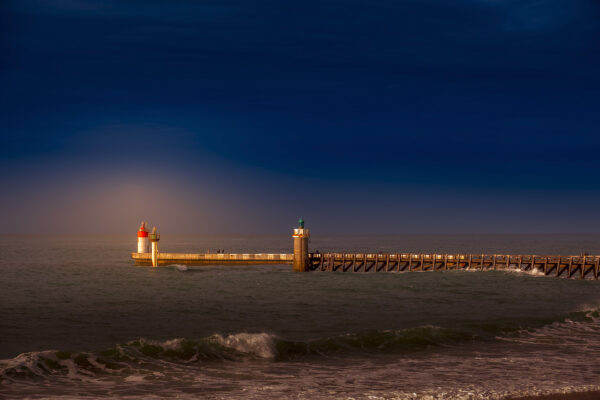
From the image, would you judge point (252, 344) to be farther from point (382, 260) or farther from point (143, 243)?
point (143, 243)

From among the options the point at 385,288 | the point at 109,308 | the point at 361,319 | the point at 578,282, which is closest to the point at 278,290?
the point at 385,288

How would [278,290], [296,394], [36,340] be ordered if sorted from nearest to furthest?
1. [296,394]
2. [36,340]
3. [278,290]

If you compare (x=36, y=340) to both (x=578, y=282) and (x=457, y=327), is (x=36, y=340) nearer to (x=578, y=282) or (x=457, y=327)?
(x=457, y=327)

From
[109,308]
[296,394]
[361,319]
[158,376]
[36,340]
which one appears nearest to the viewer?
[296,394]

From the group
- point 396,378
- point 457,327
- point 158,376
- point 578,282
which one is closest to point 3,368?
point 158,376

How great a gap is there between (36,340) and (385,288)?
1202 inches

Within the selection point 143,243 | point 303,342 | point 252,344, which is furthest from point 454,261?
point 252,344

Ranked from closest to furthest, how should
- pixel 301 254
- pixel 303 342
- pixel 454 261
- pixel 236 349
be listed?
pixel 236 349 < pixel 303 342 < pixel 454 261 < pixel 301 254

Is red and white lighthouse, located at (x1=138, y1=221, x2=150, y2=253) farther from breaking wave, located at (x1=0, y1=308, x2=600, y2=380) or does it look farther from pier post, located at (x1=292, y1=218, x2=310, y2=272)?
breaking wave, located at (x1=0, y1=308, x2=600, y2=380)

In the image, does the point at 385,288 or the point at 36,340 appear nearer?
the point at 36,340

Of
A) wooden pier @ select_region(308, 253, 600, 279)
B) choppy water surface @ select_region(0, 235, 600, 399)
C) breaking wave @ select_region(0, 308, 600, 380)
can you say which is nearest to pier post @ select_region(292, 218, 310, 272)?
wooden pier @ select_region(308, 253, 600, 279)

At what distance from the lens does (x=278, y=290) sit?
48.1 metres

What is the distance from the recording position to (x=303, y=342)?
20984 mm

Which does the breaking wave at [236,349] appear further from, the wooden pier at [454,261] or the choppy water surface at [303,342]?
the wooden pier at [454,261]
